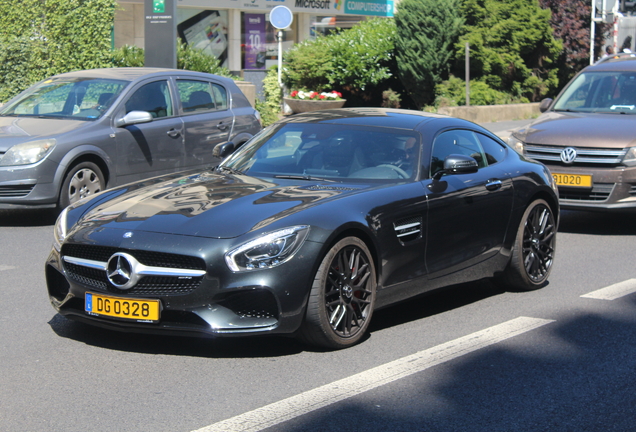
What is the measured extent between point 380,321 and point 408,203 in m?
0.89

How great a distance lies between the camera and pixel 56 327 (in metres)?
5.76

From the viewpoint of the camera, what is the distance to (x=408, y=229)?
5727 millimetres

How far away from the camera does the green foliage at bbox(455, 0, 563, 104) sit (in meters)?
24.7

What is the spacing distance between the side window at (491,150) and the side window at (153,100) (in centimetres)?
527

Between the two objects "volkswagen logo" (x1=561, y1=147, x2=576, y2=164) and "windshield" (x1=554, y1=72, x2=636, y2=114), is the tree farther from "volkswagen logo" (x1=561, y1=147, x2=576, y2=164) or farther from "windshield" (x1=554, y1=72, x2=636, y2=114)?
"volkswagen logo" (x1=561, y1=147, x2=576, y2=164)

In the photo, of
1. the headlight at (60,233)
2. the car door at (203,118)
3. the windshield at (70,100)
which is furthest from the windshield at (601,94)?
the headlight at (60,233)

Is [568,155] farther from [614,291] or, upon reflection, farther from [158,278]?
[158,278]

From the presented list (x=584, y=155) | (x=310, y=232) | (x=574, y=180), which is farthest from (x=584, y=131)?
(x=310, y=232)

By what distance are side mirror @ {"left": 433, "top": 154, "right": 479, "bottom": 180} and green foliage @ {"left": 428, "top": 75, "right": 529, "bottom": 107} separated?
1793 cm

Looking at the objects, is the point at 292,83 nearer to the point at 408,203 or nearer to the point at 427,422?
the point at 408,203

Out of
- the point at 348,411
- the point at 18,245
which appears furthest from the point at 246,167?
the point at 18,245

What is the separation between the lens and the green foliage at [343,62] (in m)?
24.7

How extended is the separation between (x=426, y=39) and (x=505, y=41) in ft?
8.98

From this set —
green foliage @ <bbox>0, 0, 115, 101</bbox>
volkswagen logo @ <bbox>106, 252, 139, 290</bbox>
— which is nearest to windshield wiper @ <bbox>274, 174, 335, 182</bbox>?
volkswagen logo @ <bbox>106, 252, 139, 290</bbox>
